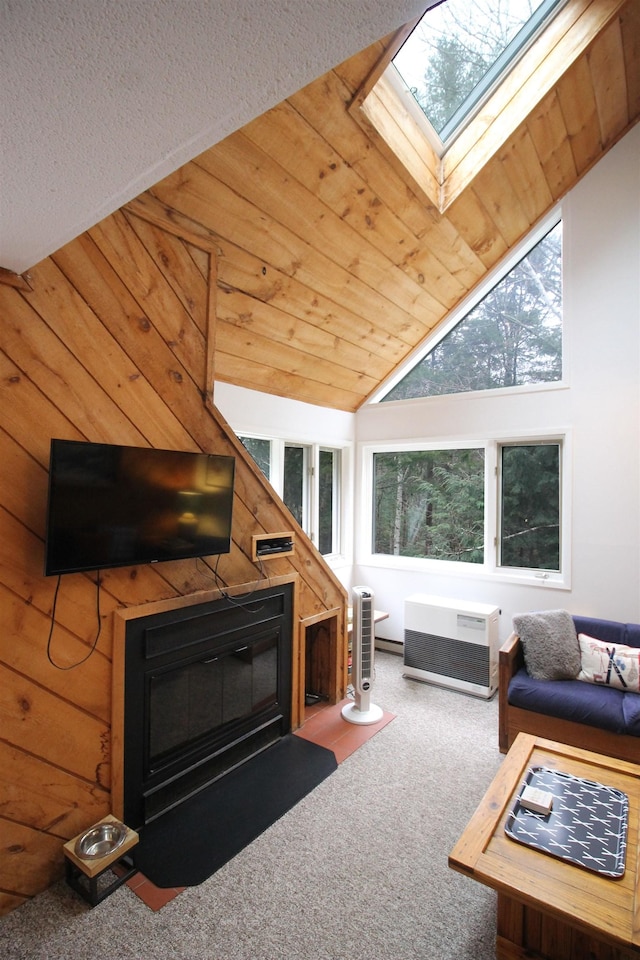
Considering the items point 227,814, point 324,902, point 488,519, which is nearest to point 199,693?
point 227,814

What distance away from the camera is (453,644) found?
3850mm

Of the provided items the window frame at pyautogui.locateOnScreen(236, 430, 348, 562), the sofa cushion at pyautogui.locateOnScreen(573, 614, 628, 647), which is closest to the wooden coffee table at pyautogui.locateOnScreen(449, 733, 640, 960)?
the sofa cushion at pyautogui.locateOnScreen(573, 614, 628, 647)

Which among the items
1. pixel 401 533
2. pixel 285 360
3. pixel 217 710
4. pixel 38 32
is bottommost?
pixel 217 710

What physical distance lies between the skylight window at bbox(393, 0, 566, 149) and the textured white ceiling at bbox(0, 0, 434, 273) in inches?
Answer: 81.0

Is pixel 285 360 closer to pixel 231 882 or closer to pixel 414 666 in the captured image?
pixel 414 666

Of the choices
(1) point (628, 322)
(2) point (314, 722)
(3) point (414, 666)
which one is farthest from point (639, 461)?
(2) point (314, 722)

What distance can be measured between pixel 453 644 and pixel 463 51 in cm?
386

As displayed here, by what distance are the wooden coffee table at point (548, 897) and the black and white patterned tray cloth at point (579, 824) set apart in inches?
1.0

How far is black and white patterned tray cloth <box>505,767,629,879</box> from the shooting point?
1.65 metres

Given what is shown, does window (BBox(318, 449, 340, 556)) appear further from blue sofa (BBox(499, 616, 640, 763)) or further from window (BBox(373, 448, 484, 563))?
blue sofa (BBox(499, 616, 640, 763))

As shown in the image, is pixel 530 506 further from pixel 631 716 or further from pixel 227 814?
pixel 227 814

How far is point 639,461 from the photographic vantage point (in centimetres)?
342

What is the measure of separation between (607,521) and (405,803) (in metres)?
2.41

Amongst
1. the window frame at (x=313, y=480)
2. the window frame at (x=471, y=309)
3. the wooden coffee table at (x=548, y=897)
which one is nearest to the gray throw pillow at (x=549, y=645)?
the wooden coffee table at (x=548, y=897)
